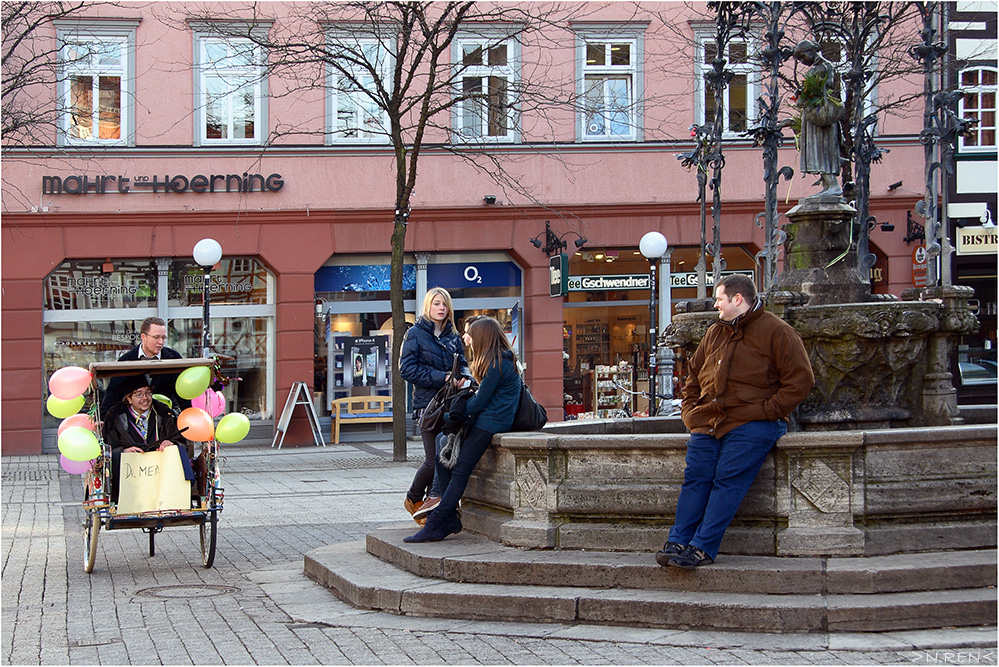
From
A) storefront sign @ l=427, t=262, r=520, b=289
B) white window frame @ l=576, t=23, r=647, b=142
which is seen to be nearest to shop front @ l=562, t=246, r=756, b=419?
storefront sign @ l=427, t=262, r=520, b=289

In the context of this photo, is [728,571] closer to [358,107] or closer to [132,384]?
[132,384]

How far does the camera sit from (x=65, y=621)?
7418mm

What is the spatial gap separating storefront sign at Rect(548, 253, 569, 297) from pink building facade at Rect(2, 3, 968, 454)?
8.0 inches

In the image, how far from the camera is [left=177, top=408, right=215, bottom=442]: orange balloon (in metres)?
9.47

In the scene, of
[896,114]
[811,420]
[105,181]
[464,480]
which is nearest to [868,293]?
[811,420]

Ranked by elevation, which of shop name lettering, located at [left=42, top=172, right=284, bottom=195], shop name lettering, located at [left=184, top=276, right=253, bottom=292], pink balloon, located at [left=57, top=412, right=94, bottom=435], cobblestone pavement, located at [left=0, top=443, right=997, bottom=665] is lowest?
cobblestone pavement, located at [left=0, top=443, right=997, bottom=665]

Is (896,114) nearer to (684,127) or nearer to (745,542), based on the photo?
(684,127)

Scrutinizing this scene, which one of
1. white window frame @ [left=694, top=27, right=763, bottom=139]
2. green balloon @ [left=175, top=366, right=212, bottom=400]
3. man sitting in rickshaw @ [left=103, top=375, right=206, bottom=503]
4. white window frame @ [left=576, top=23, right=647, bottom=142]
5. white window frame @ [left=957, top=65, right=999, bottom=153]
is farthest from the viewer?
white window frame @ [left=957, top=65, right=999, bottom=153]

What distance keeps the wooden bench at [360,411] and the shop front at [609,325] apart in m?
3.46

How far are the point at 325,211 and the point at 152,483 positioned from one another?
13369 millimetres

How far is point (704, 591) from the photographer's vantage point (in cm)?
680

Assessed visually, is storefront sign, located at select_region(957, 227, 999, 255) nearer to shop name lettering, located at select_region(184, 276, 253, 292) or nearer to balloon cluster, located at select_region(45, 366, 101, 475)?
shop name lettering, located at select_region(184, 276, 253, 292)

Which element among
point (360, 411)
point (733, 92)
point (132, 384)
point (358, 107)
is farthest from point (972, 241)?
point (132, 384)

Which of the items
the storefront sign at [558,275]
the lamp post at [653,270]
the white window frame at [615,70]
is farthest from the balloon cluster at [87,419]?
the white window frame at [615,70]
